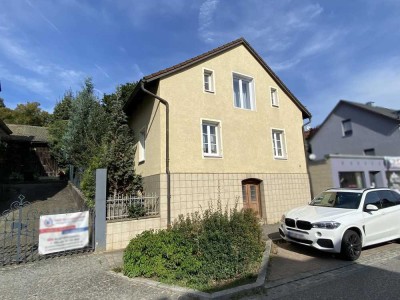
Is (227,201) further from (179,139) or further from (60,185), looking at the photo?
(60,185)

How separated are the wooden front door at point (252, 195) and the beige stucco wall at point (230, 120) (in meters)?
0.70

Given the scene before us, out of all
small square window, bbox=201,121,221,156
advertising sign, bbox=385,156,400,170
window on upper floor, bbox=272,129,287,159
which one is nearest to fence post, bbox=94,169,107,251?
small square window, bbox=201,121,221,156

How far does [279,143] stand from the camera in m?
14.4

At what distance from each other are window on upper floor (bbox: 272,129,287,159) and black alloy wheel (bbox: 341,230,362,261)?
24.1ft

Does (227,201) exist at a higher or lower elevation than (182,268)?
higher

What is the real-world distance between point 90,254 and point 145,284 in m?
3.27

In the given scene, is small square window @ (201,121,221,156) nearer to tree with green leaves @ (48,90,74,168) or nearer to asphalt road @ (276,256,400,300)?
asphalt road @ (276,256,400,300)

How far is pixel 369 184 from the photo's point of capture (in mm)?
18062

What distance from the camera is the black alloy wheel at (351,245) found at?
6.64 meters

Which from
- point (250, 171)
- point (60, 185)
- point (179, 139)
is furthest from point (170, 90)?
point (60, 185)

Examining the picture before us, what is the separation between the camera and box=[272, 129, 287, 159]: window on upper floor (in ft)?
46.3

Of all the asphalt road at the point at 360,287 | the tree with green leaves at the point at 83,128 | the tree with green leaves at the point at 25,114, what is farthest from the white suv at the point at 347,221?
the tree with green leaves at the point at 25,114

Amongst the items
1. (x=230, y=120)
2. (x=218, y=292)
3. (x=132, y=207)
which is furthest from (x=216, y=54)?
(x=218, y=292)

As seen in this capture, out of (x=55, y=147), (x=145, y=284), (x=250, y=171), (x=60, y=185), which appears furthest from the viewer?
(x=55, y=147)
